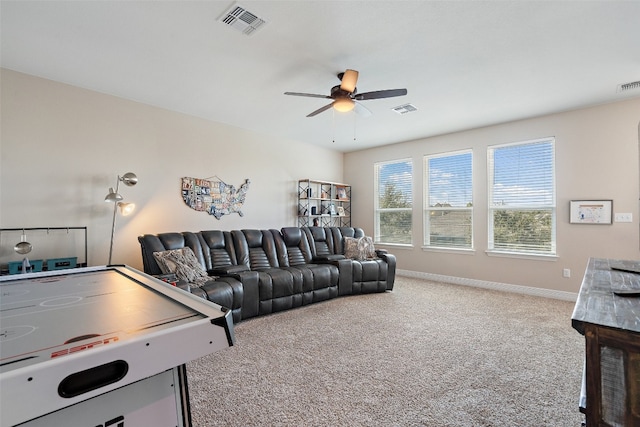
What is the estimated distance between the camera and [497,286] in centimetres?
464

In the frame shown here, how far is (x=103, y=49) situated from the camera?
8.52ft

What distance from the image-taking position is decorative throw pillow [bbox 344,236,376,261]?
4.77 meters

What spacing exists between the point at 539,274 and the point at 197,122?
217 inches

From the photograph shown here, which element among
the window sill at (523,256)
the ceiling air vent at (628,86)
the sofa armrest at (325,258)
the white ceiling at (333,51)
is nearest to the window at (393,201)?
the window sill at (523,256)

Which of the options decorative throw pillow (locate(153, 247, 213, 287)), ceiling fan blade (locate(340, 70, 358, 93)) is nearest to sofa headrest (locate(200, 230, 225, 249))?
decorative throw pillow (locate(153, 247, 213, 287))

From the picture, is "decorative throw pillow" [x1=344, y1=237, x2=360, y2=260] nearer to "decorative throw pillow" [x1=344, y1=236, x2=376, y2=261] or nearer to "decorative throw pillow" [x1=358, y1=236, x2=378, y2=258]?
"decorative throw pillow" [x1=344, y1=236, x2=376, y2=261]

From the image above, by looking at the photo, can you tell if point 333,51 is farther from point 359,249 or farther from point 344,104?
point 359,249

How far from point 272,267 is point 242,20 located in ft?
9.76

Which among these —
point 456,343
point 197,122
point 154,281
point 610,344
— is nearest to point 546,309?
point 456,343

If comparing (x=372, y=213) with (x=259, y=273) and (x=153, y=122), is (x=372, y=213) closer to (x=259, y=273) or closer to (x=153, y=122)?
(x=259, y=273)

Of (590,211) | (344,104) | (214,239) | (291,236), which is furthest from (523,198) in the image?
(214,239)

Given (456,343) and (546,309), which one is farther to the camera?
(546,309)

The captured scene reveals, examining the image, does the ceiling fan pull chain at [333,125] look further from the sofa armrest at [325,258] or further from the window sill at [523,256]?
the window sill at [523,256]

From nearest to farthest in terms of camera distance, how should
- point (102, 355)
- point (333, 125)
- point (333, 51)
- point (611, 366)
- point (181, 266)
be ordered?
point (102, 355) < point (611, 366) < point (333, 51) < point (181, 266) < point (333, 125)
